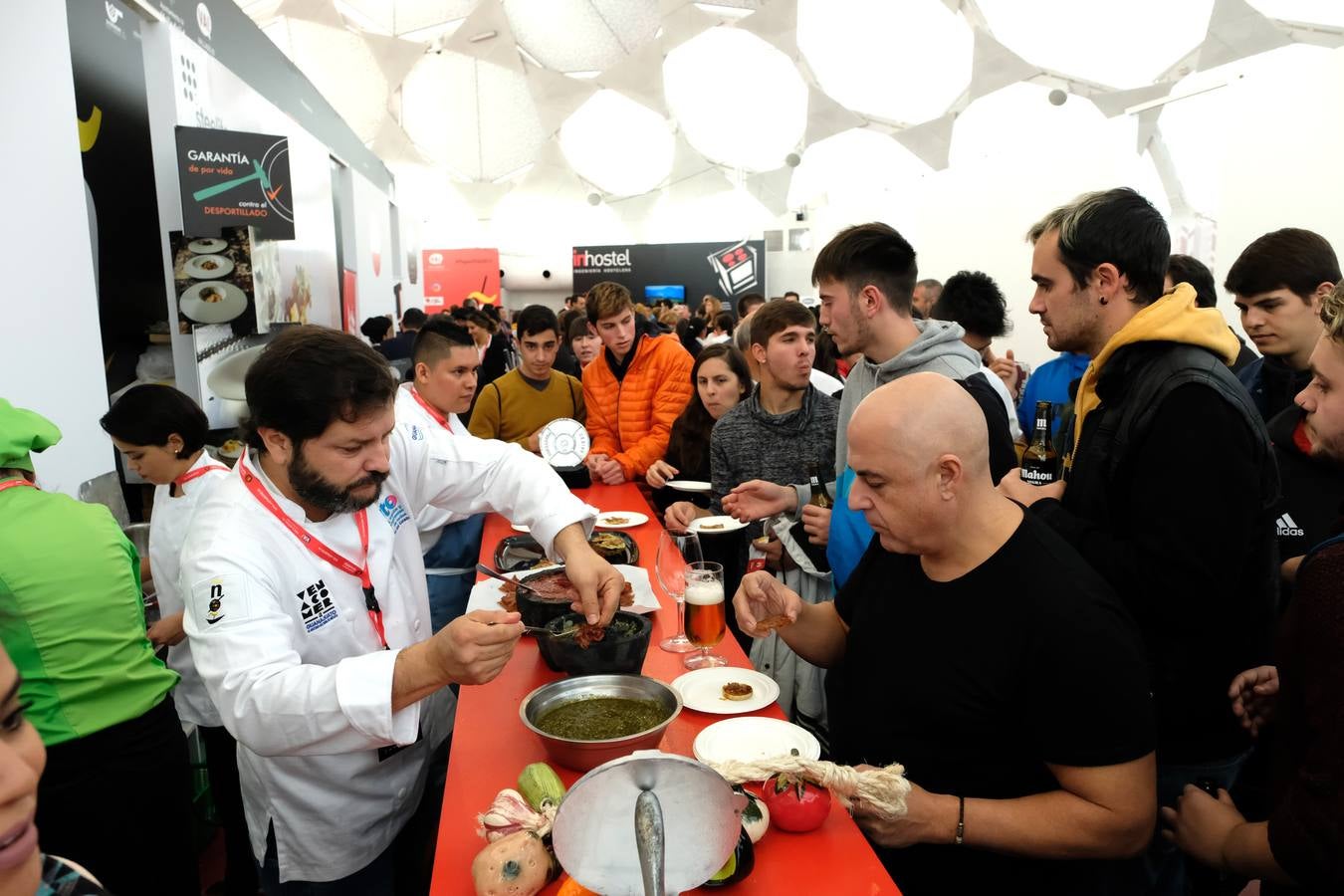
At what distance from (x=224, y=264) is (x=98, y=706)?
3.52 meters

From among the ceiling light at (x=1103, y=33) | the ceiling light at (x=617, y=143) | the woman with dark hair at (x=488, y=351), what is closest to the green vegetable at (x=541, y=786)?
the woman with dark hair at (x=488, y=351)

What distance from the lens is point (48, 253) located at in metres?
3.40

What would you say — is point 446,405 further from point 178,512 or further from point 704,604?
point 704,604

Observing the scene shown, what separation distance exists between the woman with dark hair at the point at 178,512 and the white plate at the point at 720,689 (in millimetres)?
1946

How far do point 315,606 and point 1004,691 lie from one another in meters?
1.54

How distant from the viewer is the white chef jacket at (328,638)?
163 cm

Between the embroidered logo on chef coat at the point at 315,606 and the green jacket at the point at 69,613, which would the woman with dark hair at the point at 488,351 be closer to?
the green jacket at the point at 69,613

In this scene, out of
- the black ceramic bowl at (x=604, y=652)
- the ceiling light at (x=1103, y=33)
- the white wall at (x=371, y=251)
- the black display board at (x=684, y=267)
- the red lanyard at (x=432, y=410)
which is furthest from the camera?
the black display board at (x=684, y=267)

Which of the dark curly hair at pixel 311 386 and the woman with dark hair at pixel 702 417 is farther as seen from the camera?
the woman with dark hair at pixel 702 417

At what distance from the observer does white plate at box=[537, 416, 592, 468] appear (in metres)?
4.62

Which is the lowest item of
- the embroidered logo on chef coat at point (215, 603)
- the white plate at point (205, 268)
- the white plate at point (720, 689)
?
the white plate at point (720, 689)

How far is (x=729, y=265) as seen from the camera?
21219mm

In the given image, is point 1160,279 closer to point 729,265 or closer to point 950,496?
point 950,496

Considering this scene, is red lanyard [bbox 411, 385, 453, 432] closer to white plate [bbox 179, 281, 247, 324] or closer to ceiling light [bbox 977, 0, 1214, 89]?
white plate [bbox 179, 281, 247, 324]
